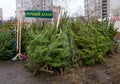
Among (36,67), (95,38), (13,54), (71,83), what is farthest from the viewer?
(13,54)

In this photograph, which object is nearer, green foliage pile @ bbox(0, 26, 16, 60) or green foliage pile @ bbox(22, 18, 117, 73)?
green foliage pile @ bbox(22, 18, 117, 73)

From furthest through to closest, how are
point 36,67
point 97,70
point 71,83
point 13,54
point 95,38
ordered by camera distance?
1. point 13,54
2. point 95,38
3. point 97,70
4. point 36,67
5. point 71,83

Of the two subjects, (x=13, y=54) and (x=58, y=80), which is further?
(x=13, y=54)

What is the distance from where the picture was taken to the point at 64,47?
6.24 metres

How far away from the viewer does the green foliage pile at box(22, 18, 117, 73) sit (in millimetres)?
5922

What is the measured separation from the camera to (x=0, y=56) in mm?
8195

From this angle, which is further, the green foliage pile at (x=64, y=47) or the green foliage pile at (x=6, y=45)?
the green foliage pile at (x=6, y=45)

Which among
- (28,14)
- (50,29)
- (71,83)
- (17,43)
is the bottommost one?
(71,83)

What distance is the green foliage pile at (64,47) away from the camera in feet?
19.4

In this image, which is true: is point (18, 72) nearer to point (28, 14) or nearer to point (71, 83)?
point (71, 83)

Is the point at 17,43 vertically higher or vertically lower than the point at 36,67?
higher

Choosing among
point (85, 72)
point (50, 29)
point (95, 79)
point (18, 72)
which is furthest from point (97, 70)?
point (18, 72)

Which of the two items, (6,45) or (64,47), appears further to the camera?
(6,45)

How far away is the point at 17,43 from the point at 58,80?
3728 mm
